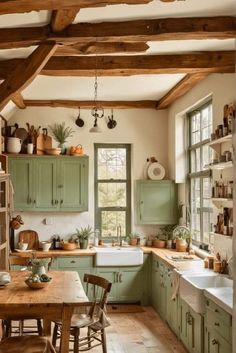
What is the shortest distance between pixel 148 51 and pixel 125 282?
3.64 m

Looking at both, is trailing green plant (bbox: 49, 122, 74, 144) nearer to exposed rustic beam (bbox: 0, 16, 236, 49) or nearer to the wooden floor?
the wooden floor

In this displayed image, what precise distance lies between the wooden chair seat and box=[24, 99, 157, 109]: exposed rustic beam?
461 centimetres

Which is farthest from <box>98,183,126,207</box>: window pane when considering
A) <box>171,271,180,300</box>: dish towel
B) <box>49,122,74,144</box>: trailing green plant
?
<box>171,271,180,300</box>: dish towel

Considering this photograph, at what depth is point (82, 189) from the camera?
7609 mm

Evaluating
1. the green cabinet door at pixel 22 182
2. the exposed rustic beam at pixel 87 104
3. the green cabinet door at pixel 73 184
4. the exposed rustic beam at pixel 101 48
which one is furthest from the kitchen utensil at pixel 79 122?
the exposed rustic beam at pixel 101 48

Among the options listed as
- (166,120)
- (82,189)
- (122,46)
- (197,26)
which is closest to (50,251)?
(82,189)

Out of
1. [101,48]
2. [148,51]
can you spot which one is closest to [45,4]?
[101,48]

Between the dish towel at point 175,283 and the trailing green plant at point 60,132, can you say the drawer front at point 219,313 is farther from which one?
the trailing green plant at point 60,132

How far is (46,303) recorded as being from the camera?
3.96 m

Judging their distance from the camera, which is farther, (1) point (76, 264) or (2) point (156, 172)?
(2) point (156, 172)

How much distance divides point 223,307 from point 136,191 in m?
4.03

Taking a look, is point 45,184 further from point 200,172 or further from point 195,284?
point 195,284

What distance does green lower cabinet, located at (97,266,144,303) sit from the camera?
7.23 meters

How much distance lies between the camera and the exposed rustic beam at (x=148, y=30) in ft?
13.5
